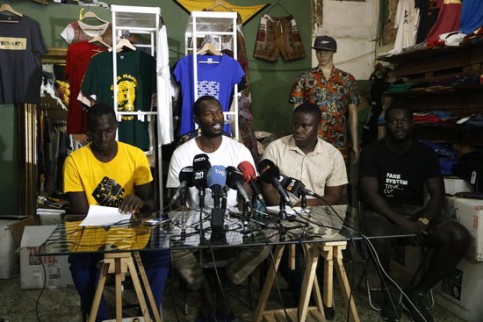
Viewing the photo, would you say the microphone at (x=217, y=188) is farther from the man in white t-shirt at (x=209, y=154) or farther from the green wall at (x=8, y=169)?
the green wall at (x=8, y=169)

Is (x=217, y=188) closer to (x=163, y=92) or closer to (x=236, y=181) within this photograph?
(x=236, y=181)

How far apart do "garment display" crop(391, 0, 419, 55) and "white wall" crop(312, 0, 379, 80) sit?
0.64 meters

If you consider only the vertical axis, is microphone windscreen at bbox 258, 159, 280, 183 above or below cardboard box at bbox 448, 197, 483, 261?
above

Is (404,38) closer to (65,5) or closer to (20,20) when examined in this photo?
(65,5)

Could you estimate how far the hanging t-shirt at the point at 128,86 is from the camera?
11.2 ft

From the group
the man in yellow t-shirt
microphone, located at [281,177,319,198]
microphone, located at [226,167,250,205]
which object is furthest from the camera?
the man in yellow t-shirt

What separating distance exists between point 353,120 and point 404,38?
109 cm

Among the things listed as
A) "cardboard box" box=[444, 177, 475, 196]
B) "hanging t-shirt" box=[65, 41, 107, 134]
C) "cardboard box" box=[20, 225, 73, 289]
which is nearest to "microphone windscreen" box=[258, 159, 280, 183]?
"cardboard box" box=[444, 177, 475, 196]

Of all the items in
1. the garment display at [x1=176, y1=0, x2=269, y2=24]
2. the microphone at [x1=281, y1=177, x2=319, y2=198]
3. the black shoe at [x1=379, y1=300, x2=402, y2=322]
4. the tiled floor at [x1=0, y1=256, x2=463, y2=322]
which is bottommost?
the tiled floor at [x1=0, y1=256, x2=463, y2=322]

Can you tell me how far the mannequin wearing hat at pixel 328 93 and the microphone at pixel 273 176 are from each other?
1.72 metres

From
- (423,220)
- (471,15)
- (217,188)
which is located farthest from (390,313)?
(471,15)

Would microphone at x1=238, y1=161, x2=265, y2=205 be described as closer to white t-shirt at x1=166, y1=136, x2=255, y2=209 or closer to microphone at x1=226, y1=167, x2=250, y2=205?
microphone at x1=226, y1=167, x2=250, y2=205

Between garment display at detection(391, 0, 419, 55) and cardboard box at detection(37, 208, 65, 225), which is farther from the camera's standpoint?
garment display at detection(391, 0, 419, 55)

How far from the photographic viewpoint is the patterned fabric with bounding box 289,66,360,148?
3604 mm
